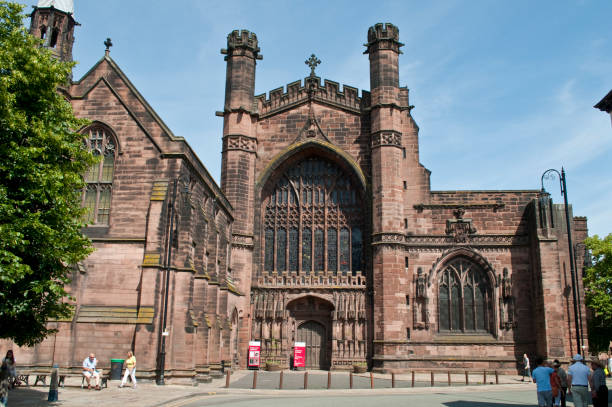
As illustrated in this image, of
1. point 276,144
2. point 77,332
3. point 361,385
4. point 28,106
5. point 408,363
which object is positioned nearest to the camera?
point 28,106

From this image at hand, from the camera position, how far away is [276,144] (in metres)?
35.7

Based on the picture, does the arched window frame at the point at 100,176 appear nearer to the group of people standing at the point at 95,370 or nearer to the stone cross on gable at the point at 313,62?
the group of people standing at the point at 95,370

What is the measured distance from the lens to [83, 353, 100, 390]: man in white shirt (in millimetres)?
18469

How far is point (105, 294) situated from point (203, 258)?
5.04 meters

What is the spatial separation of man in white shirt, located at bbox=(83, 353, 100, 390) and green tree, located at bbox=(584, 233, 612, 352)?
30.8 metres

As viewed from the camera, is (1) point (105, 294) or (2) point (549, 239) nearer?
(1) point (105, 294)

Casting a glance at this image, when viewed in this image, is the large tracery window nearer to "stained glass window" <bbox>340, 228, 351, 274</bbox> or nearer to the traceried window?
"stained glass window" <bbox>340, 228, 351, 274</bbox>

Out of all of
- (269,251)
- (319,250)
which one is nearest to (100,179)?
(269,251)

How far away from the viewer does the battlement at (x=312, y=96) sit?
1411 inches

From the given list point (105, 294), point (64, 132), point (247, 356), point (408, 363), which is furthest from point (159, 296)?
point (408, 363)

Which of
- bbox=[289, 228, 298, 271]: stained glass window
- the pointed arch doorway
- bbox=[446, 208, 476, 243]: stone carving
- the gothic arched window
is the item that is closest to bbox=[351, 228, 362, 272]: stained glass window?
the pointed arch doorway

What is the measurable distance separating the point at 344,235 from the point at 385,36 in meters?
12.3

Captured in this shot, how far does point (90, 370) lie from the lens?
18656mm

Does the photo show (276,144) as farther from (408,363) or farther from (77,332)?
(77,332)
